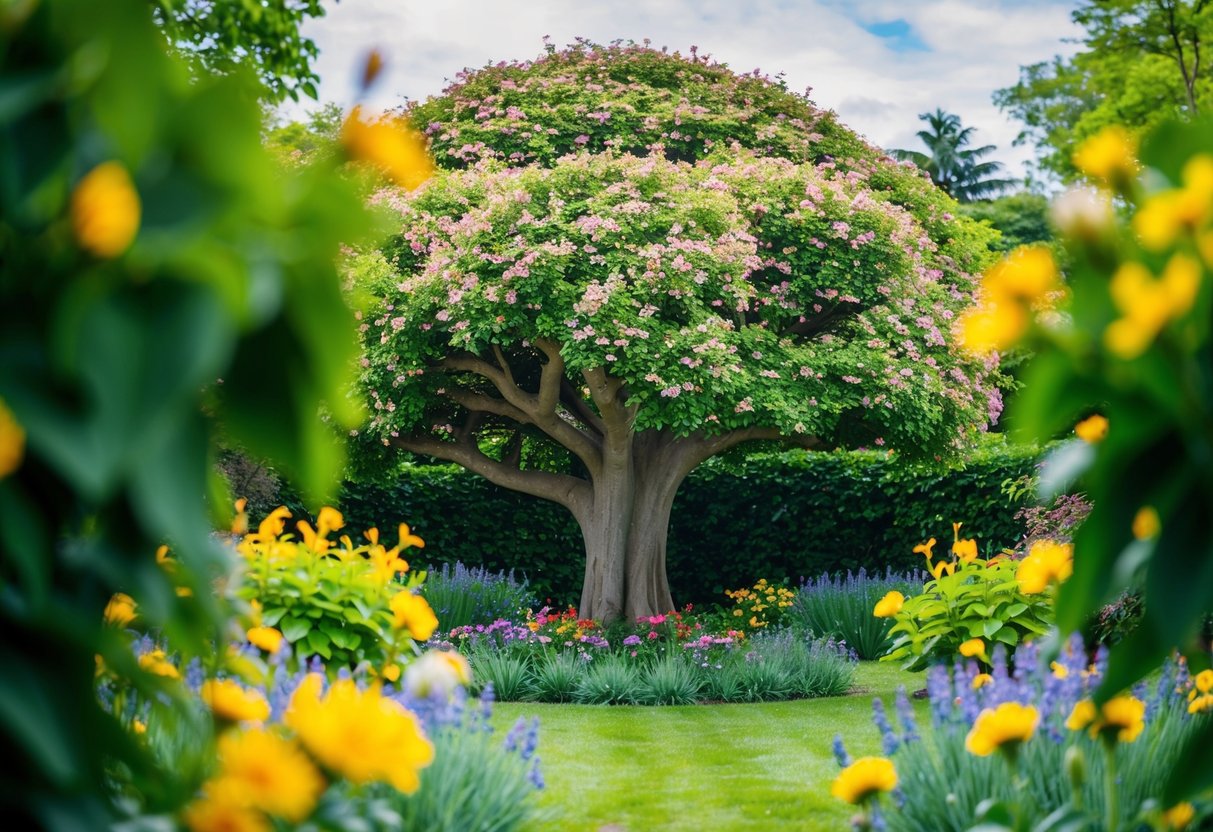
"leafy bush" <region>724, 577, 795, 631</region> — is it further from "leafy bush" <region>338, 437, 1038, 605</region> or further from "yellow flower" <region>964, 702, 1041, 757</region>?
"yellow flower" <region>964, 702, 1041, 757</region>

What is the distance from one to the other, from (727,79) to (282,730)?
1132 centimetres

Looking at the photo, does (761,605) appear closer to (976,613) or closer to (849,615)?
(849,615)

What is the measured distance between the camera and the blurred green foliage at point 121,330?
1.06m

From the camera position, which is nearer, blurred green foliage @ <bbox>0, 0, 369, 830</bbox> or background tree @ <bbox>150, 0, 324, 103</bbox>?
blurred green foliage @ <bbox>0, 0, 369, 830</bbox>

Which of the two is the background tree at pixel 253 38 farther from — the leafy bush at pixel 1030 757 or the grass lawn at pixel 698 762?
the leafy bush at pixel 1030 757

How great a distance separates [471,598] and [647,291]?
363 cm

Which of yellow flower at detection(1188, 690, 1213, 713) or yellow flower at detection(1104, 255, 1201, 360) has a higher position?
yellow flower at detection(1104, 255, 1201, 360)

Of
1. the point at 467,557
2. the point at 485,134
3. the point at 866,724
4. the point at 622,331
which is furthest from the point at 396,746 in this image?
the point at 467,557

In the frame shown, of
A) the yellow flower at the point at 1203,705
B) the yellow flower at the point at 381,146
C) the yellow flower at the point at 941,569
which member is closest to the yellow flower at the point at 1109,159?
the yellow flower at the point at 381,146

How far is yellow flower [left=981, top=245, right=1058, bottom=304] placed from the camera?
1.47 metres

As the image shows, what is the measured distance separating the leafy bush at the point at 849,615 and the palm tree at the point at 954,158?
1282 inches

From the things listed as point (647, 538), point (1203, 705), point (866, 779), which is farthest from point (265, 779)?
point (647, 538)

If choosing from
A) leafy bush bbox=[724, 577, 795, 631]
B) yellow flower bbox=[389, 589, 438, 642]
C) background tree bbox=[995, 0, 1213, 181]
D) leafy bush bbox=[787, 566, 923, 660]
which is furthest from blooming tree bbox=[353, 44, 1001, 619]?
background tree bbox=[995, 0, 1213, 181]

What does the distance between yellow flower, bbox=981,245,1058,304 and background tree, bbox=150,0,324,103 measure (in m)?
4.78
